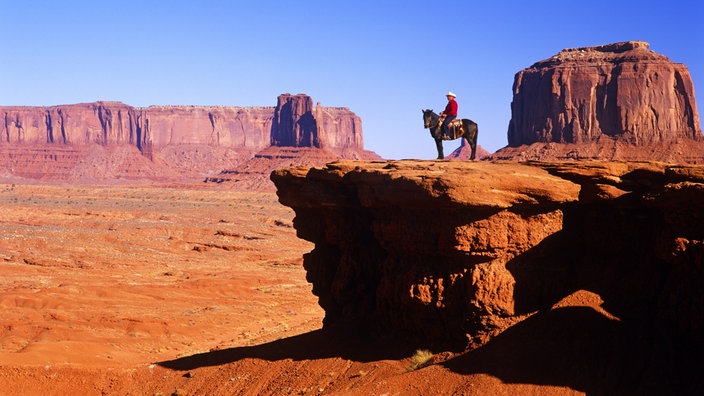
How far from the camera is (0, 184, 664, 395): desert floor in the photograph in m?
10.9

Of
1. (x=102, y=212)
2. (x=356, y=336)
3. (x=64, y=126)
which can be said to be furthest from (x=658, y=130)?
(x=64, y=126)

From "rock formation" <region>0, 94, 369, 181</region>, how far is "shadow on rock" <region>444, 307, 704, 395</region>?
152 m

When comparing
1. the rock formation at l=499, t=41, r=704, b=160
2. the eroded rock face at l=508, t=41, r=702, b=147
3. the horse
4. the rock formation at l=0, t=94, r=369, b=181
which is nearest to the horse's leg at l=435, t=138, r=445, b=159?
the horse

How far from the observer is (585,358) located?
33.6 ft

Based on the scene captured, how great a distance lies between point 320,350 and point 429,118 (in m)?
4.80

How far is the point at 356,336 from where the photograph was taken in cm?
1374

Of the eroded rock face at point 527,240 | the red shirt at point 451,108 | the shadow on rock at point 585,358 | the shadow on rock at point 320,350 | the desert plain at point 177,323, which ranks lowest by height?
the desert plain at point 177,323

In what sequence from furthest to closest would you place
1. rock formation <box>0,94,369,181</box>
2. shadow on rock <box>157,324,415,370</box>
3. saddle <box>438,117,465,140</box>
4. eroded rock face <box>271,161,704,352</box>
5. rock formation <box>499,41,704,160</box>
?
rock formation <box>0,94,369,181</box>
rock formation <box>499,41,704,160</box>
saddle <box>438,117,465,140</box>
shadow on rock <box>157,324,415,370</box>
eroded rock face <box>271,161,704,352</box>

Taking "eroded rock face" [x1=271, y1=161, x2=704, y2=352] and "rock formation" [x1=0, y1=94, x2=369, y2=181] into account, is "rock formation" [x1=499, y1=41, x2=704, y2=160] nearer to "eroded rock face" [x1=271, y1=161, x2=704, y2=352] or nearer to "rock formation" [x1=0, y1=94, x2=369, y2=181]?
"rock formation" [x1=0, y1=94, x2=369, y2=181]

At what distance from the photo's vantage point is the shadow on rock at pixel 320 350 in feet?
41.6

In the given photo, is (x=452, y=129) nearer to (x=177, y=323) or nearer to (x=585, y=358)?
(x=585, y=358)

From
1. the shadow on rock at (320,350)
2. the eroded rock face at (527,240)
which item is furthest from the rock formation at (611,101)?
→ the eroded rock face at (527,240)

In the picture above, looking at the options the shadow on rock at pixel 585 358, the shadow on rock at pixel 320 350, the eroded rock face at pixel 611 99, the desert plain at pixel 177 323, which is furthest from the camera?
the eroded rock face at pixel 611 99

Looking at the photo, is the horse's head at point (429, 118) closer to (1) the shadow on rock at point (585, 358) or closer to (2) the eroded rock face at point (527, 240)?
(2) the eroded rock face at point (527, 240)
